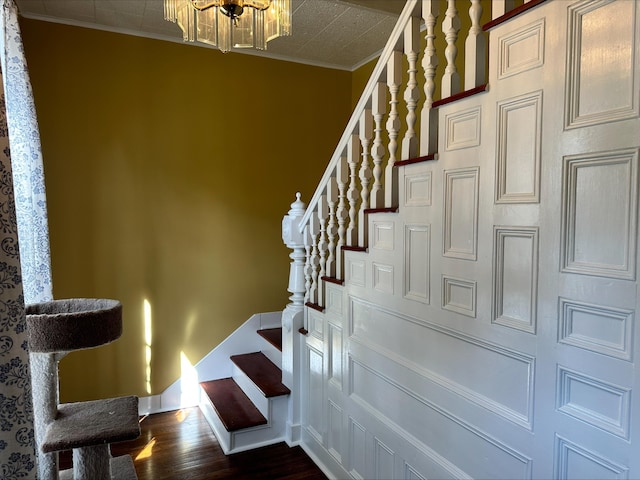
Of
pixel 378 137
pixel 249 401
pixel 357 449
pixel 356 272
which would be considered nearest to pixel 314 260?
pixel 356 272

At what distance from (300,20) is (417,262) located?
6.47 feet

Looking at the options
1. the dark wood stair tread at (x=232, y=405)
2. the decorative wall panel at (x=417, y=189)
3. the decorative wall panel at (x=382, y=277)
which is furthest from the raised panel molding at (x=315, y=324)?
the decorative wall panel at (x=417, y=189)

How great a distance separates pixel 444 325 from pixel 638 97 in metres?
0.90

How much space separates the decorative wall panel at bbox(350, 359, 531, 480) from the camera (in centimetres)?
134

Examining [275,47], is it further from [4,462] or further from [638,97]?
[4,462]

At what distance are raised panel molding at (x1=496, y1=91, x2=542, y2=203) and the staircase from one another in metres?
1.99

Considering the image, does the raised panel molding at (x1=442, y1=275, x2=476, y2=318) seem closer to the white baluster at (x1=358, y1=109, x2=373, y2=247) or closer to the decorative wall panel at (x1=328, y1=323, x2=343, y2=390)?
the white baluster at (x1=358, y1=109, x2=373, y2=247)

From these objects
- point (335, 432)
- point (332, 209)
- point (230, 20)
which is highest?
point (230, 20)

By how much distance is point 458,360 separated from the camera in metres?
1.50

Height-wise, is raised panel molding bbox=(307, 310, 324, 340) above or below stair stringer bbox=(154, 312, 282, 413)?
above

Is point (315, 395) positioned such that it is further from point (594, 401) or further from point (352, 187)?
point (594, 401)

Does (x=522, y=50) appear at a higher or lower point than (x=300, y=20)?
lower

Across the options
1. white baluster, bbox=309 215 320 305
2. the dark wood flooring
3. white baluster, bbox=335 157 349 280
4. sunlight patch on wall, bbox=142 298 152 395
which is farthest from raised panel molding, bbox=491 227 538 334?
sunlight patch on wall, bbox=142 298 152 395

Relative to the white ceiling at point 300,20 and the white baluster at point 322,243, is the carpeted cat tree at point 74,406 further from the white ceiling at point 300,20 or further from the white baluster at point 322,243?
the white ceiling at point 300,20
